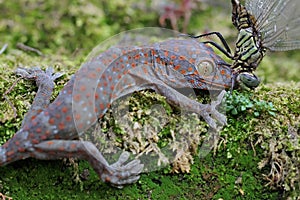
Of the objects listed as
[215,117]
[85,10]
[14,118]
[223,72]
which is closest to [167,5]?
[85,10]

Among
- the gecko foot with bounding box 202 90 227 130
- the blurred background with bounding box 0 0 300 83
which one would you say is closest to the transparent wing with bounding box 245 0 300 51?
the gecko foot with bounding box 202 90 227 130

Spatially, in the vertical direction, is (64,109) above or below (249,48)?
below

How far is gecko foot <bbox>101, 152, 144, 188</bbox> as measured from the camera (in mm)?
3451

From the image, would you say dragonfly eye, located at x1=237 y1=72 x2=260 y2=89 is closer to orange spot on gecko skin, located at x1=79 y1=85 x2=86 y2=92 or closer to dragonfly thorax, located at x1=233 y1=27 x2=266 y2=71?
dragonfly thorax, located at x1=233 y1=27 x2=266 y2=71

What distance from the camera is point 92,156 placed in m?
3.41

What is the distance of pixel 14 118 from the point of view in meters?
3.63

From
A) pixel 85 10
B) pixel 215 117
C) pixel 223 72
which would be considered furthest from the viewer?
pixel 85 10

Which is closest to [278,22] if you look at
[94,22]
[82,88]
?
[82,88]

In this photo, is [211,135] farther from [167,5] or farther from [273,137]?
[167,5]

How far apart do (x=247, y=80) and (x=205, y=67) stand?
0.43 m

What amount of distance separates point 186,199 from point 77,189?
0.96 meters

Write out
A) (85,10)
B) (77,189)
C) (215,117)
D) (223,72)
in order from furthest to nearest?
(85,10) → (223,72) → (215,117) → (77,189)

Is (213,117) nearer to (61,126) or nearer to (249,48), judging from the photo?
(249,48)

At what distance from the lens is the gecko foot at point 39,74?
3.98 m
